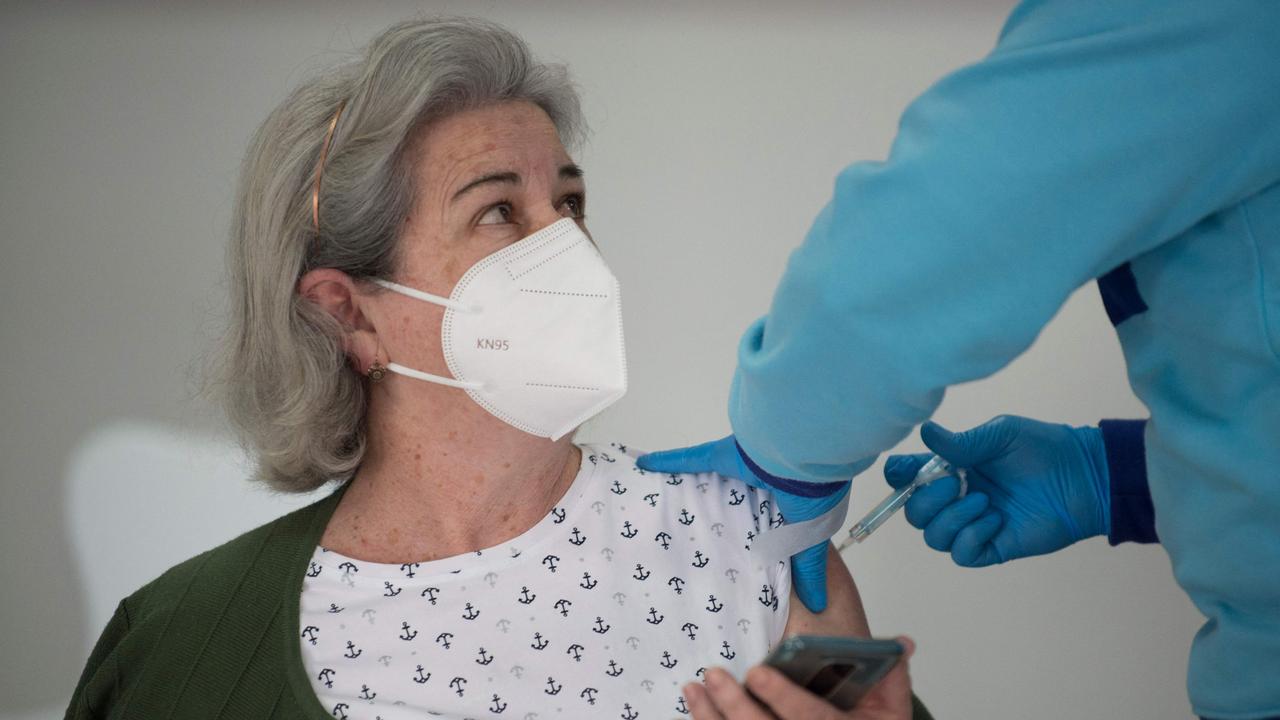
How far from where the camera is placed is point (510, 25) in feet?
9.61

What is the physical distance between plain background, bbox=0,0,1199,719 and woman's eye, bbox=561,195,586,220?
977mm

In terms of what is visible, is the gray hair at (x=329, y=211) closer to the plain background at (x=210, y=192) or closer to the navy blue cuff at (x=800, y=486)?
the navy blue cuff at (x=800, y=486)

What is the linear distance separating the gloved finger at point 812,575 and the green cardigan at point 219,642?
0.26 m

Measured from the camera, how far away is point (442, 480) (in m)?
1.75

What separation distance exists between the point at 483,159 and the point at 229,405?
0.63 m

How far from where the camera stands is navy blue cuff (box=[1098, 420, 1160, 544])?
1770 millimetres

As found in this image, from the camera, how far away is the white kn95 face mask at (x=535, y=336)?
1646 mm

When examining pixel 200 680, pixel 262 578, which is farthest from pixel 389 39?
pixel 200 680

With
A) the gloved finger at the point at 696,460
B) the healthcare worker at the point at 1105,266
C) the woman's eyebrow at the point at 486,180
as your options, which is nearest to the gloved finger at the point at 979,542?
the gloved finger at the point at 696,460

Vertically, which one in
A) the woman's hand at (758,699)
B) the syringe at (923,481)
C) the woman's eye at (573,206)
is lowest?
the syringe at (923,481)

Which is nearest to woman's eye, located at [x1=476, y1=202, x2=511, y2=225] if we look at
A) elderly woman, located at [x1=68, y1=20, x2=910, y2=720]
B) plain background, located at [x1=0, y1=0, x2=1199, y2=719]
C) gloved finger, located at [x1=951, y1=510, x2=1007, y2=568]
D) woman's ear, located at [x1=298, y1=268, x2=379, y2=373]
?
elderly woman, located at [x1=68, y1=20, x2=910, y2=720]

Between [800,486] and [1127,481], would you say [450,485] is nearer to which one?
[800,486]

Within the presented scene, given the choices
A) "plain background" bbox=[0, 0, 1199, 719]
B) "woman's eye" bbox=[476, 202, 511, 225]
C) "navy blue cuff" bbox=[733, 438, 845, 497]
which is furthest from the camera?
"plain background" bbox=[0, 0, 1199, 719]

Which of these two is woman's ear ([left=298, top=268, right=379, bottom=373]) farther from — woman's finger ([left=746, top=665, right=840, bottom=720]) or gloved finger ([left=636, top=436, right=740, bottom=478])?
woman's finger ([left=746, top=665, right=840, bottom=720])
